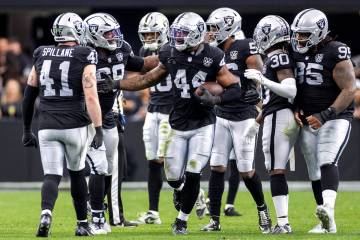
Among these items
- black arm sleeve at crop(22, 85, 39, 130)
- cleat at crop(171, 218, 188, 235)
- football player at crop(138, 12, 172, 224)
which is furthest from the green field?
black arm sleeve at crop(22, 85, 39, 130)

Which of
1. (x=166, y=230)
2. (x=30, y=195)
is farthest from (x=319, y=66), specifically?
(x=30, y=195)

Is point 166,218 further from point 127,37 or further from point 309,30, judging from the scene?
point 127,37

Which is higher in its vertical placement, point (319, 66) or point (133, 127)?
point (319, 66)

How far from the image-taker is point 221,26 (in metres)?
12.9

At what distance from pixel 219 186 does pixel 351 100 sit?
1.83m

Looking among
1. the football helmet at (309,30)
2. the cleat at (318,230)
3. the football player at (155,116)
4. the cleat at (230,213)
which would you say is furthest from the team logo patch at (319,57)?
the cleat at (230,213)

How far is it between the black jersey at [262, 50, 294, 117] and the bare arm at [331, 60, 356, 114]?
463 mm

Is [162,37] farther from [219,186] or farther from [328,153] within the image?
[328,153]

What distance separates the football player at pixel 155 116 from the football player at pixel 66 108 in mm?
2385

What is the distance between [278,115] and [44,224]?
8.22ft

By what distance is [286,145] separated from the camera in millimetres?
11945

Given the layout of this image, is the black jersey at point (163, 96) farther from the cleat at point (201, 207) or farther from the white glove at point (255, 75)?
the white glove at point (255, 75)

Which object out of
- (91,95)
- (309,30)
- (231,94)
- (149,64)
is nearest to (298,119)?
(231,94)

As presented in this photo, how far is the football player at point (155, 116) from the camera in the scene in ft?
45.4
